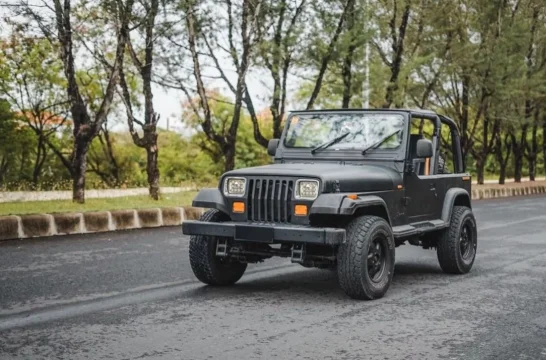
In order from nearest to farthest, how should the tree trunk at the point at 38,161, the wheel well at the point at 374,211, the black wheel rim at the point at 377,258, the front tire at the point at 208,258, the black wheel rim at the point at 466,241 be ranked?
1. the black wheel rim at the point at 377,258
2. the wheel well at the point at 374,211
3. the front tire at the point at 208,258
4. the black wheel rim at the point at 466,241
5. the tree trunk at the point at 38,161

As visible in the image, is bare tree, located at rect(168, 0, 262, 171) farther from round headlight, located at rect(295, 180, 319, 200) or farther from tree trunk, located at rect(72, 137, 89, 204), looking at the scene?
round headlight, located at rect(295, 180, 319, 200)

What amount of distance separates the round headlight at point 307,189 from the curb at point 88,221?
668 centimetres

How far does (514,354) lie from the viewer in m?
5.01

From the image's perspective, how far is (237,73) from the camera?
21.2 meters

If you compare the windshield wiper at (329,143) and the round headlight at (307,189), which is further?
the windshield wiper at (329,143)

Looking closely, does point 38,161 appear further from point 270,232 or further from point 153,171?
point 270,232

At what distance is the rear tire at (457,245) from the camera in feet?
27.8

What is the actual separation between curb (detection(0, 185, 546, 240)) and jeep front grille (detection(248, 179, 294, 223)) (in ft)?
20.4

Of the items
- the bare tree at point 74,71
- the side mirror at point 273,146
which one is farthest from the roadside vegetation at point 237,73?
the side mirror at point 273,146

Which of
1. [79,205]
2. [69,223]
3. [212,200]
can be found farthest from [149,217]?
[212,200]

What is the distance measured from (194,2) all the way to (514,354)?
49.6ft

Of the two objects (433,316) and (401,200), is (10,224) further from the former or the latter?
(433,316)

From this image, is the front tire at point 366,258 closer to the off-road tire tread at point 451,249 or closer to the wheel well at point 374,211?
the wheel well at point 374,211

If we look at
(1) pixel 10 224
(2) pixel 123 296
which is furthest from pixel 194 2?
(2) pixel 123 296
